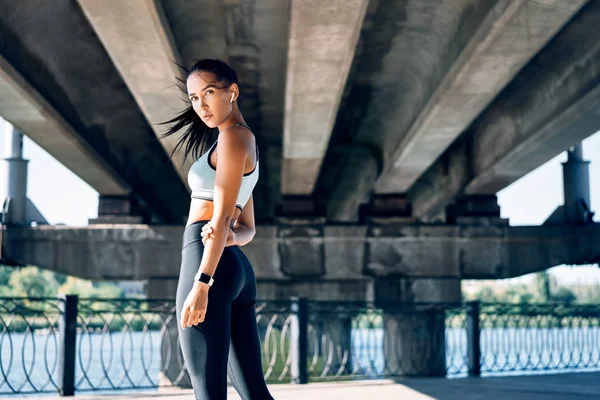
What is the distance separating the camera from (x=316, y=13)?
7203mm

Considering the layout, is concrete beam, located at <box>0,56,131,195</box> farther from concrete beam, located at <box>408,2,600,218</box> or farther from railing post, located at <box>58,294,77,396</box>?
concrete beam, located at <box>408,2,600,218</box>

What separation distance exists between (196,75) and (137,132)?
11.2m

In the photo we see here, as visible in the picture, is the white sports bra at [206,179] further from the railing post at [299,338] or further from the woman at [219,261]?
the railing post at [299,338]

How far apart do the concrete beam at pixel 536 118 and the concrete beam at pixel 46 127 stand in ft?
22.3

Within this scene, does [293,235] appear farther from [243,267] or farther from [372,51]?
[243,267]

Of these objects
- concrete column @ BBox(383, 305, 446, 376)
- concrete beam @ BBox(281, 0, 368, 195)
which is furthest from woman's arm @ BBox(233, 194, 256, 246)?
concrete column @ BBox(383, 305, 446, 376)

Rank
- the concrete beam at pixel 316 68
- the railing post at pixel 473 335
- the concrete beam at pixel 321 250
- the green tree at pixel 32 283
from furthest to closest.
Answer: the green tree at pixel 32 283 → the concrete beam at pixel 321 250 → the railing post at pixel 473 335 → the concrete beam at pixel 316 68

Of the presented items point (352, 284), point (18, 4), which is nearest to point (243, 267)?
point (18, 4)

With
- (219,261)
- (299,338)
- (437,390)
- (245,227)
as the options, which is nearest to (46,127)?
(299,338)

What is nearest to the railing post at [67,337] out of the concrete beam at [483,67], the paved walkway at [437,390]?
the paved walkway at [437,390]

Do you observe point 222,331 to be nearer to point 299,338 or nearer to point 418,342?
point 299,338

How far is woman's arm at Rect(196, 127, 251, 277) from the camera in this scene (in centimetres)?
301

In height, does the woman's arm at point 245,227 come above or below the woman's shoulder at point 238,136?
below

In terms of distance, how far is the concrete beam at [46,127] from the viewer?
9.05 meters
